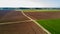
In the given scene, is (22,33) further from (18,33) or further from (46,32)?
(46,32)

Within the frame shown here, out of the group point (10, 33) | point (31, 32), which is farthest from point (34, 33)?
point (10, 33)

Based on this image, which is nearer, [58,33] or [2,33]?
[2,33]

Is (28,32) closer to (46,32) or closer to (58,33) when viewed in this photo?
(46,32)

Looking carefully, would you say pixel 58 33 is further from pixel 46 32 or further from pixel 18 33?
pixel 18 33

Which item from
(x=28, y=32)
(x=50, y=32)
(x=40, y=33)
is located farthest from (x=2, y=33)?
(x=50, y=32)

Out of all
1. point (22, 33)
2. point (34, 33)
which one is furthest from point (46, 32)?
point (22, 33)

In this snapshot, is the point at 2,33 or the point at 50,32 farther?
the point at 50,32
